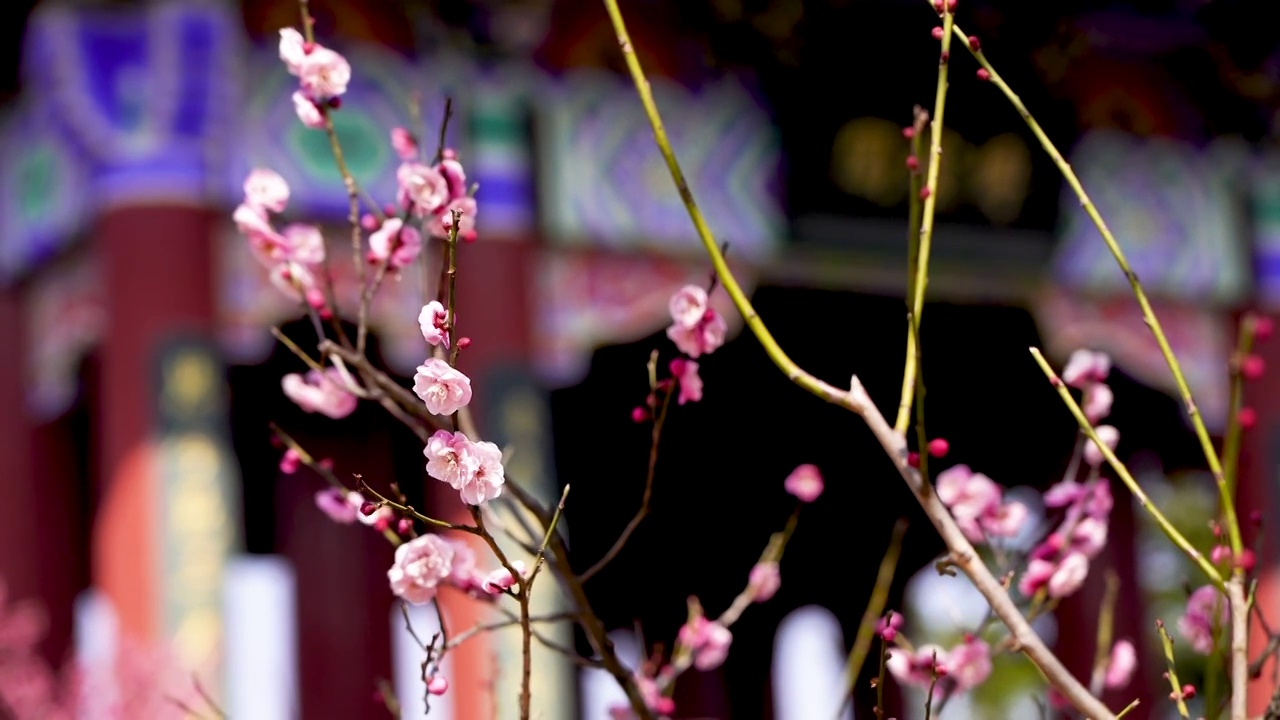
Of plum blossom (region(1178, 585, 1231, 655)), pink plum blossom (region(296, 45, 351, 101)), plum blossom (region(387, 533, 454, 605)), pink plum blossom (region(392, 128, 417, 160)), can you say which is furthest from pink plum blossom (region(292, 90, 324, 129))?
plum blossom (region(1178, 585, 1231, 655))

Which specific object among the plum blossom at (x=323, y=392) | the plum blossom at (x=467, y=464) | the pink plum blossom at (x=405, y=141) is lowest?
the plum blossom at (x=467, y=464)

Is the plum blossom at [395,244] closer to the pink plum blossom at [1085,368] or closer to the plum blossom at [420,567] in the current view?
the plum blossom at [420,567]

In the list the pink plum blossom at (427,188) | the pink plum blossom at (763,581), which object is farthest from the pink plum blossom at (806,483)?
the pink plum blossom at (427,188)

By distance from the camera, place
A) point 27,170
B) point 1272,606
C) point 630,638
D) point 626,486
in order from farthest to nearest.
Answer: point 630,638 < point 626,486 < point 1272,606 < point 27,170

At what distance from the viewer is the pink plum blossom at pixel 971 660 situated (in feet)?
7.47

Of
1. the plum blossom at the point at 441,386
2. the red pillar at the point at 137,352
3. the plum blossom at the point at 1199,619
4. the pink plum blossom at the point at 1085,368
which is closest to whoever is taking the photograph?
the plum blossom at the point at 441,386

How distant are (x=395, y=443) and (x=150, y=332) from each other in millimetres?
2727

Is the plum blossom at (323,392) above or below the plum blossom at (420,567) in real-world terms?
above

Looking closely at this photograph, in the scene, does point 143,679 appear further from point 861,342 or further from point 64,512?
point 861,342

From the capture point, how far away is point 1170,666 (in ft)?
5.54

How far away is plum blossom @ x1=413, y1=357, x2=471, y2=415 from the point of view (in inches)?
56.9

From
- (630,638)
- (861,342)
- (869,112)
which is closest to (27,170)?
(869,112)

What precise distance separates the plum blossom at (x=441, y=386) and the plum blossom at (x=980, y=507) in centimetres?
101

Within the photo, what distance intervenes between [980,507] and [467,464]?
1036mm
